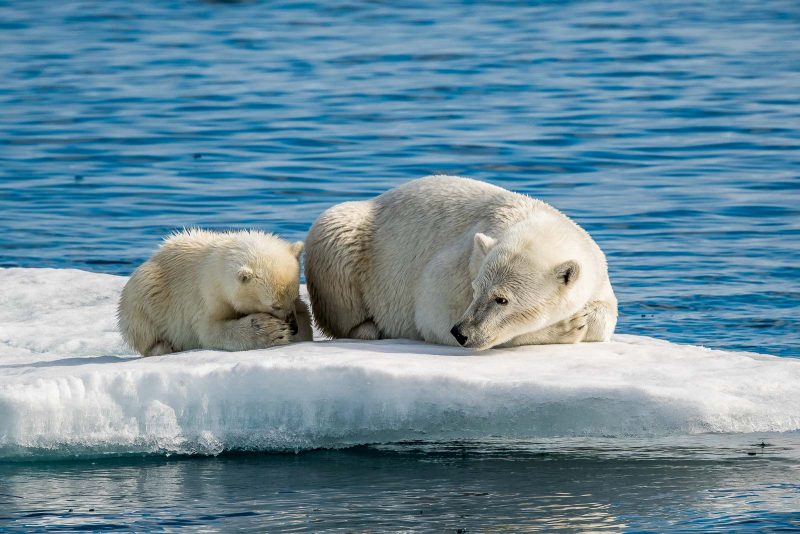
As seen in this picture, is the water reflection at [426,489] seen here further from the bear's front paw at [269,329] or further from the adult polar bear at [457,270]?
the bear's front paw at [269,329]

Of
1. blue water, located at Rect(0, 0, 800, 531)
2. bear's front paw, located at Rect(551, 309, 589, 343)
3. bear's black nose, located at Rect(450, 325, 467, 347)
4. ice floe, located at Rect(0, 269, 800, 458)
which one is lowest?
blue water, located at Rect(0, 0, 800, 531)

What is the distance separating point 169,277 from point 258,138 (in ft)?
38.4

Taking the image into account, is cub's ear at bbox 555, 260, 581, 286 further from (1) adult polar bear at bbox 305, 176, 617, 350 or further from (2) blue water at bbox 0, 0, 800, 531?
(2) blue water at bbox 0, 0, 800, 531

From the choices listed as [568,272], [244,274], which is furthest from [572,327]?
[244,274]

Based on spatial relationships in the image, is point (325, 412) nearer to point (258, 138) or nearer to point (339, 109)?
point (258, 138)

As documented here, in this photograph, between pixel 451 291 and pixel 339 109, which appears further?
pixel 339 109

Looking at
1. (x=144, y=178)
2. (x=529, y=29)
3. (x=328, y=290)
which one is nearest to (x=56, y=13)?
(x=529, y=29)

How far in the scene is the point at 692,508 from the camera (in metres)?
6.10

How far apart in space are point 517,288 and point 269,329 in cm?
141

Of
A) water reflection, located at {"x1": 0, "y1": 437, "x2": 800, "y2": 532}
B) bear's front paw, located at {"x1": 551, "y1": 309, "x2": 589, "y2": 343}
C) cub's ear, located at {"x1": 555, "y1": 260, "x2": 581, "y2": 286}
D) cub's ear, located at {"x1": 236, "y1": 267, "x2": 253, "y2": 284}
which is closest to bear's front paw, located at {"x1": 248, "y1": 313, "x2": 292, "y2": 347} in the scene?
cub's ear, located at {"x1": 236, "y1": 267, "x2": 253, "y2": 284}

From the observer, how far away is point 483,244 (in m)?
7.13

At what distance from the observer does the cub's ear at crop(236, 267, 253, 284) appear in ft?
24.1

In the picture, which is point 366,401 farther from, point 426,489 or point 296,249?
point 296,249

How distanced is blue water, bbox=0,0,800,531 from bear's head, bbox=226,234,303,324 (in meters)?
0.98
